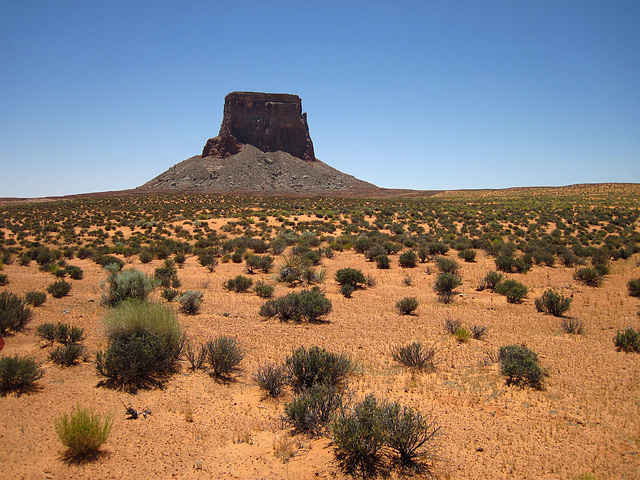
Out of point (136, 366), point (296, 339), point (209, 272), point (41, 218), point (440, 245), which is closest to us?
point (136, 366)

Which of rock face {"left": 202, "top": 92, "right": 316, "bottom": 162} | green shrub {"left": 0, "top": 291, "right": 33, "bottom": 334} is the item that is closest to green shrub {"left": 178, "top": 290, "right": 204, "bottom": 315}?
green shrub {"left": 0, "top": 291, "right": 33, "bottom": 334}

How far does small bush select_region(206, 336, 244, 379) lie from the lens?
22.1ft

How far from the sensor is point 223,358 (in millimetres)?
6793

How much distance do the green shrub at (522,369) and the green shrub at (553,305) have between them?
14.5ft

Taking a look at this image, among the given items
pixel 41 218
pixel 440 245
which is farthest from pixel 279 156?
pixel 440 245

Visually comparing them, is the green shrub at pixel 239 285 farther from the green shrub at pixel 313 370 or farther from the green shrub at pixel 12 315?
the green shrub at pixel 313 370

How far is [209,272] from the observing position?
54.0ft

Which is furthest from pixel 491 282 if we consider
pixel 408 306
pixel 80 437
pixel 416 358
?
pixel 80 437

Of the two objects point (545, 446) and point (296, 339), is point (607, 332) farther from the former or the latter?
point (296, 339)

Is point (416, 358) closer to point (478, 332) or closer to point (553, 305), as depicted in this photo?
point (478, 332)

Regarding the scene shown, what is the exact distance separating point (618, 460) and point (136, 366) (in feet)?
21.2

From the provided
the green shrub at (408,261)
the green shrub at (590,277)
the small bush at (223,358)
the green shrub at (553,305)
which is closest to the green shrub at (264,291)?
the small bush at (223,358)

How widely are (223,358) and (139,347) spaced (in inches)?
53.8

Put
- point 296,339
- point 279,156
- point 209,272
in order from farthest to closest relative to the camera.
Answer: point 279,156
point 209,272
point 296,339
